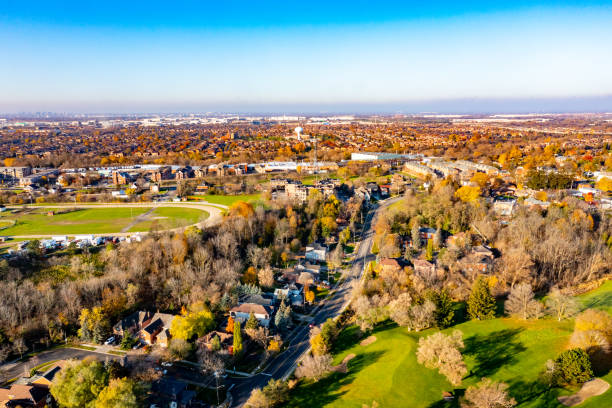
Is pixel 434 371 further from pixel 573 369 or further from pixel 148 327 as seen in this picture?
pixel 148 327

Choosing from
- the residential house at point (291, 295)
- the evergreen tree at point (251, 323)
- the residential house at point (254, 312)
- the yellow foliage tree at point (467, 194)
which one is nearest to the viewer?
the evergreen tree at point (251, 323)

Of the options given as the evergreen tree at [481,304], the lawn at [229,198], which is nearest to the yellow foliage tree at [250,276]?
the evergreen tree at [481,304]

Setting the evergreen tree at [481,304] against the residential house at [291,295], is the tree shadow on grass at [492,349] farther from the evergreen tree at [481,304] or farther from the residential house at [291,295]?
the residential house at [291,295]

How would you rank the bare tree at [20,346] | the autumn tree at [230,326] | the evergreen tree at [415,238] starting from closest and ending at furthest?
the bare tree at [20,346] → the autumn tree at [230,326] → the evergreen tree at [415,238]

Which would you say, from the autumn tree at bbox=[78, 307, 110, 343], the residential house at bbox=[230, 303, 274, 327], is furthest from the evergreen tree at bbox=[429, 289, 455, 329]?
the autumn tree at bbox=[78, 307, 110, 343]

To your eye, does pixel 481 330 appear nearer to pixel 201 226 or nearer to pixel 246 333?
pixel 246 333

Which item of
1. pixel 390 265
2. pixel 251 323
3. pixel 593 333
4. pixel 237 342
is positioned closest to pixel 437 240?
pixel 390 265

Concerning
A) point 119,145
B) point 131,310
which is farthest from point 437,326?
point 119,145
